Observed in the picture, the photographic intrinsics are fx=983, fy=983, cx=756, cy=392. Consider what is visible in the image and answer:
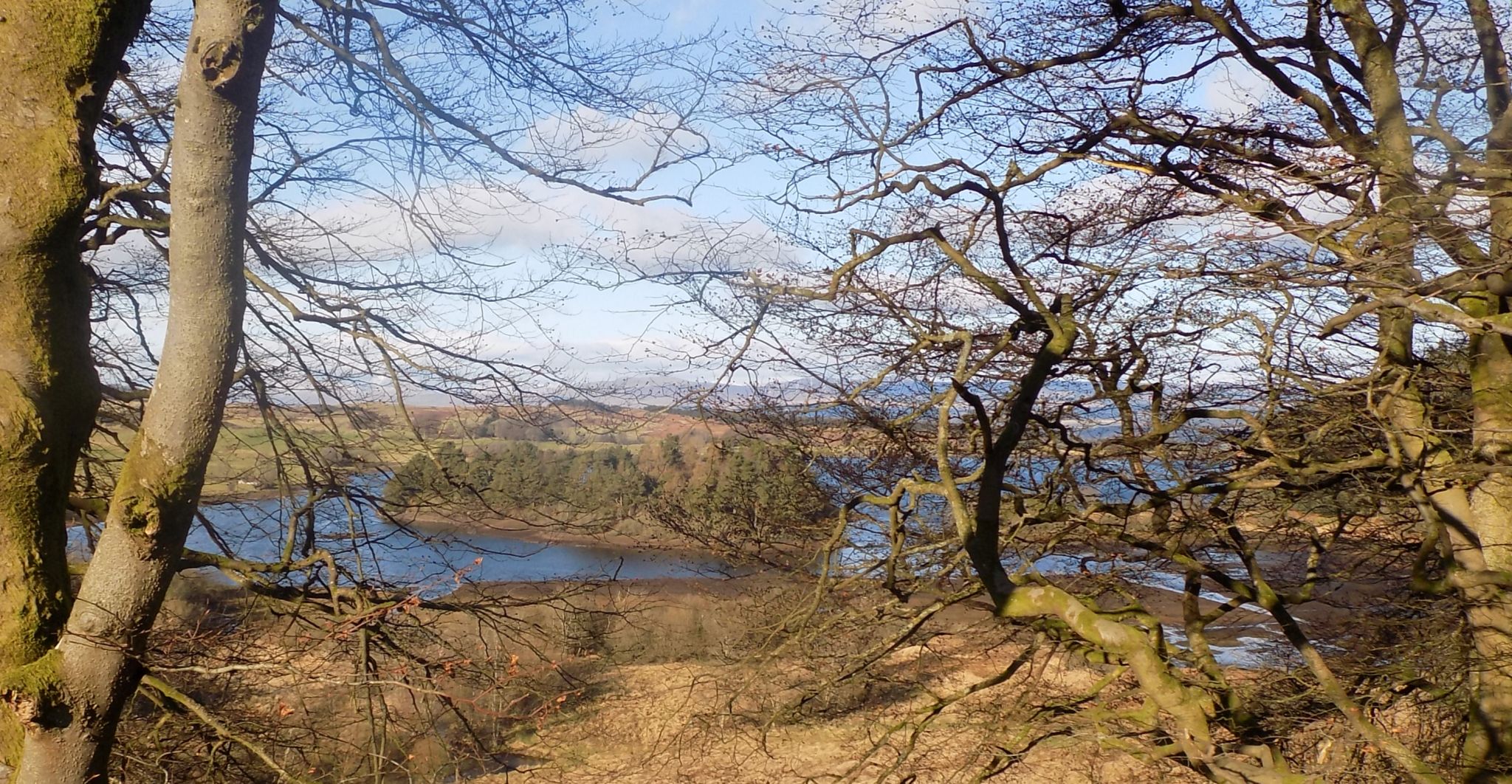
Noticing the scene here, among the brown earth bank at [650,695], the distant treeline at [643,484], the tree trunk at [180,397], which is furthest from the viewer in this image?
A: the distant treeline at [643,484]

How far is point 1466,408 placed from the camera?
4.79 metres

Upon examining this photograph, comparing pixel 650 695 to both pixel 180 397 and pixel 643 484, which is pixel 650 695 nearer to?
pixel 643 484

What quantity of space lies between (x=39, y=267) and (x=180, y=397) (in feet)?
1.74

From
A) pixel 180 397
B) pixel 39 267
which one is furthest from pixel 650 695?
pixel 39 267

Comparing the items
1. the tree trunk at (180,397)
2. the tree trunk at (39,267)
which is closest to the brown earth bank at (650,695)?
the tree trunk at (180,397)

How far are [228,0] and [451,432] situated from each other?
207cm

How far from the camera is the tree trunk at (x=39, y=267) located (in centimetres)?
273

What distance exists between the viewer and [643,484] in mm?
9344

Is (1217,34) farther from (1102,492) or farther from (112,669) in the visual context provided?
(112,669)

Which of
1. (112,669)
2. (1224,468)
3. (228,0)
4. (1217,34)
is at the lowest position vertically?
(112,669)

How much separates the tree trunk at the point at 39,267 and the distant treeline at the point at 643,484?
4.71ft

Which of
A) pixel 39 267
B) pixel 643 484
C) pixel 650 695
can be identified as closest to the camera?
pixel 39 267

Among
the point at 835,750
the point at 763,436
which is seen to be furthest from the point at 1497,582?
the point at 835,750

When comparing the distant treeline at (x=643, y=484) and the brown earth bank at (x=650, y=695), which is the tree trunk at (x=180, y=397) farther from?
the distant treeline at (x=643, y=484)
